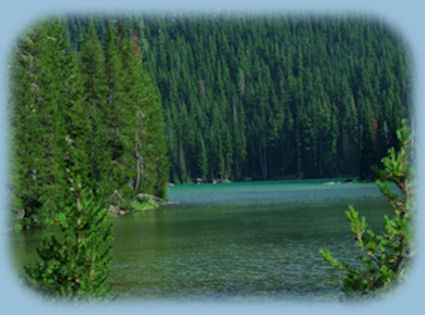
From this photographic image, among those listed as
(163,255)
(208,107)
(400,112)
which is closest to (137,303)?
(163,255)

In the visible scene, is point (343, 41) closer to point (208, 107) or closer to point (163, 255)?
point (208, 107)

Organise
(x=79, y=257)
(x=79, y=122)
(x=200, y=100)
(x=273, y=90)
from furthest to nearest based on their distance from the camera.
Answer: (x=200, y=100), (x=273, y=90), (x=79, y=122), (x=79, y=257)

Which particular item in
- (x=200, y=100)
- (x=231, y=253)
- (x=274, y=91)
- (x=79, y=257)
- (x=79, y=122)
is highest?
(x=79, y=257)

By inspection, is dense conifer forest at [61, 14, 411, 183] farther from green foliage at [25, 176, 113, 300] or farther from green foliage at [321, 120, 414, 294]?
green foliage at [321, 120, 414, 294]

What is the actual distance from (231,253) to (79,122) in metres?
23.5

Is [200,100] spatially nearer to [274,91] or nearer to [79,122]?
[274,91]

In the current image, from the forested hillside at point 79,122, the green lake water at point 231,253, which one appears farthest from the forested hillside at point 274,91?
the green lake water at point 231,253

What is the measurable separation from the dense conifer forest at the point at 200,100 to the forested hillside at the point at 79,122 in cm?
10

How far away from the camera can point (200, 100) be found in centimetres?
16250

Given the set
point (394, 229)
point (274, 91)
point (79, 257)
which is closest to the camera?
point (394, 229)

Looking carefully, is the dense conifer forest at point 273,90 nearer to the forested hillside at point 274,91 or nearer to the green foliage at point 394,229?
the forested hillside at point 274,91

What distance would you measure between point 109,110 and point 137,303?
1482 inches

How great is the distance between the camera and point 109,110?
5522cm

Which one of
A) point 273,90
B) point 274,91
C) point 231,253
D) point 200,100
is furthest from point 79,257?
point 200,100
